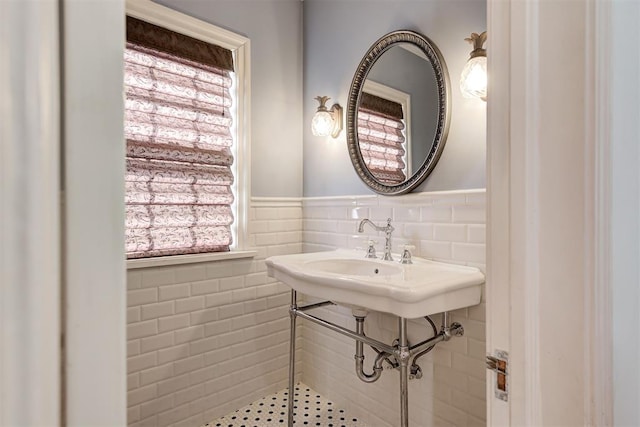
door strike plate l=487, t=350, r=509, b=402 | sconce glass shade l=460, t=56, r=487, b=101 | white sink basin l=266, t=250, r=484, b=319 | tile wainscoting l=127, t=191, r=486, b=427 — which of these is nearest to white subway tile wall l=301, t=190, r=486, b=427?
tile wainscoting l=127, t=191, r=486, b=427

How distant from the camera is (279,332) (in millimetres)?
2211

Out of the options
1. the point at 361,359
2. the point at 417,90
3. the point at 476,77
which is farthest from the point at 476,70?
the point at 361,359

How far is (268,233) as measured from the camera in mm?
2152

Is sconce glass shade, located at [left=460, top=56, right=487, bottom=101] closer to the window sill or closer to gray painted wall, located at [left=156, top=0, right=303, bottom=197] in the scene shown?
gray painted wall, located at [left=156, top=0, right=303, bottom=197]

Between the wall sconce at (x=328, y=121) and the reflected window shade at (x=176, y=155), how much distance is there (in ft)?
1.67

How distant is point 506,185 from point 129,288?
1.65 metres

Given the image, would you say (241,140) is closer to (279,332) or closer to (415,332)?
(279,332)

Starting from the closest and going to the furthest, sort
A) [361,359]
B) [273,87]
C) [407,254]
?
1. [407,254]
2. [361,359]
3. [273,87]

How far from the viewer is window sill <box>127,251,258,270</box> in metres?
1.66

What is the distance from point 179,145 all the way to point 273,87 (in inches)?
27.6

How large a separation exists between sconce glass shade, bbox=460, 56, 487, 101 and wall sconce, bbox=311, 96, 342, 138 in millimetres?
803
